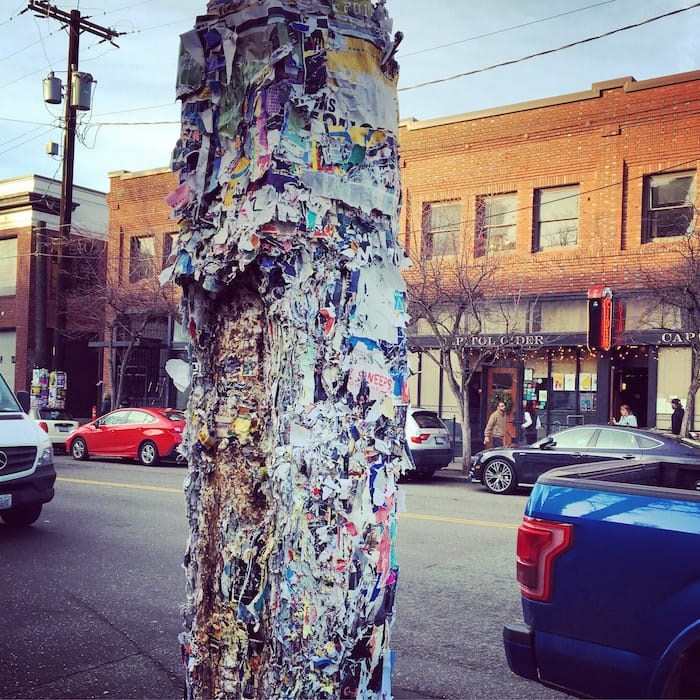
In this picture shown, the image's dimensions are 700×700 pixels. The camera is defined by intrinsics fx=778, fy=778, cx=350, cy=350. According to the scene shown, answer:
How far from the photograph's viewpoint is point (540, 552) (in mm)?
3379

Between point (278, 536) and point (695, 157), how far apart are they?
59.5 feet

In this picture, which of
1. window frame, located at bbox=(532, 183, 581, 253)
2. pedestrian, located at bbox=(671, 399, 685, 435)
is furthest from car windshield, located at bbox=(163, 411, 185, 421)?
pedestrian, located at bbox=(671, 399, 685, 435)

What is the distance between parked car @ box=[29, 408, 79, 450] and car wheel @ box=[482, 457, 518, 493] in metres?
12.4

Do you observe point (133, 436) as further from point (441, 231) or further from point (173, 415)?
point (441, 231)

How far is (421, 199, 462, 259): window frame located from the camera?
66.5ft

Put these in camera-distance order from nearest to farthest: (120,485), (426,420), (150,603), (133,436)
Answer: (150,603), (120,485), (426,420), (133,436)

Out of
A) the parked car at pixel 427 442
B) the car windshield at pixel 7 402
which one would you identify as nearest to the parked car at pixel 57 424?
the parked car at pixel 427 442

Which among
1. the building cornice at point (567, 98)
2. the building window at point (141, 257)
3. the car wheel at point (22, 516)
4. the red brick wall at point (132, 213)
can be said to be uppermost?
the building cornice at point (567, 98)

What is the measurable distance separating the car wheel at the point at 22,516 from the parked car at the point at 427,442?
7.99m

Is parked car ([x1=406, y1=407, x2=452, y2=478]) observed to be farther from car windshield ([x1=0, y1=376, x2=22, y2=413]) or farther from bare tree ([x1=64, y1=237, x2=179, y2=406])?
bare tree ([x1=64, y1=237, x2=179, y2=406])

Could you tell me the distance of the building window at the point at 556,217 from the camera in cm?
1916

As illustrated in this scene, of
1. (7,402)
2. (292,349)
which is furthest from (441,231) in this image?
(292,349)

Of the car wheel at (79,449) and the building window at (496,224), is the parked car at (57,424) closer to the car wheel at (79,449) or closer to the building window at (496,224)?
the car wheel at (79,449)

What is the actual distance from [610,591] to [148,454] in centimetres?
1620
